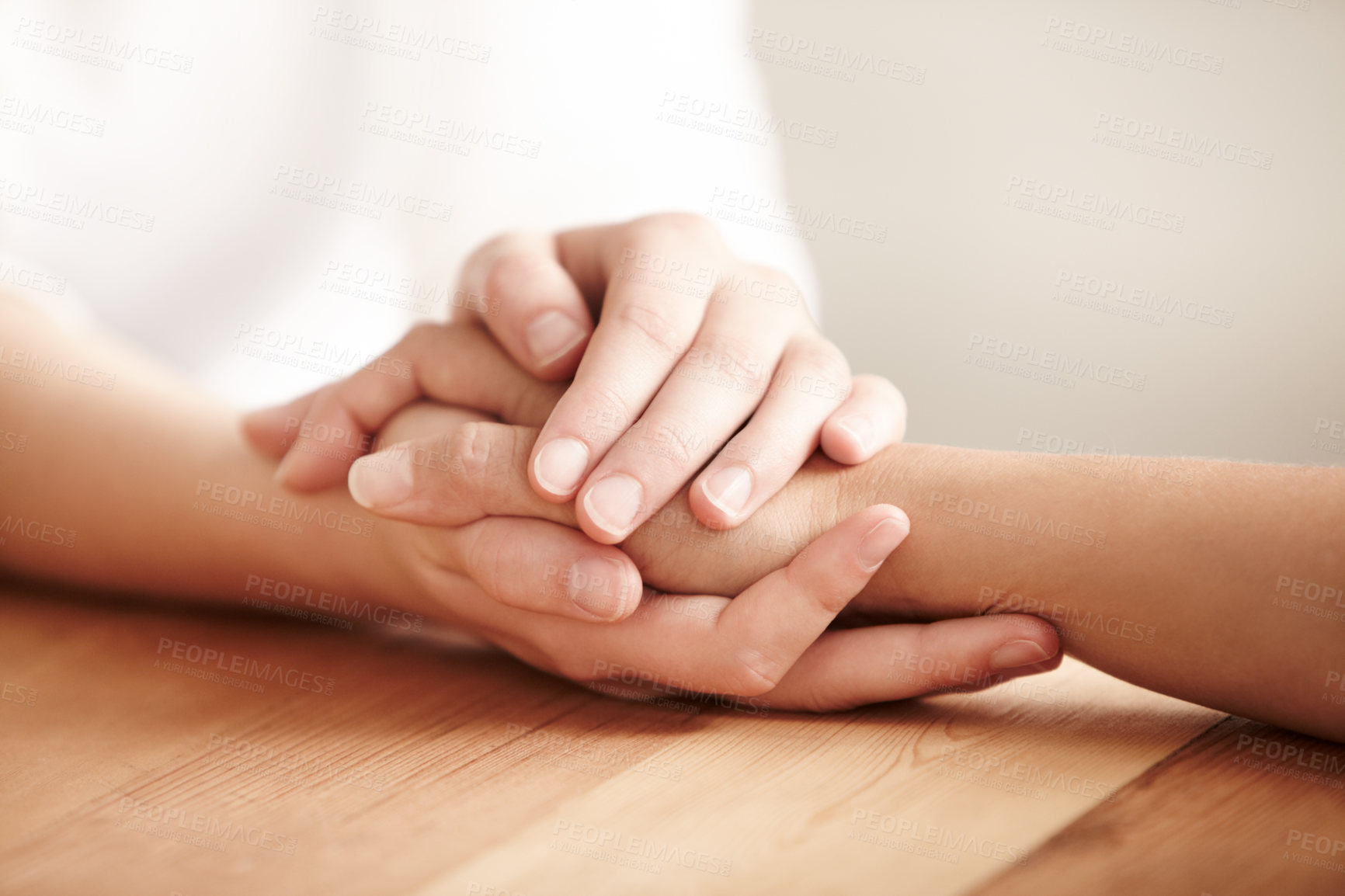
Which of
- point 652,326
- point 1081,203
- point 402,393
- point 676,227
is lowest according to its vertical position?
point 402,393

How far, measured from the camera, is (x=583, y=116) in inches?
76.7

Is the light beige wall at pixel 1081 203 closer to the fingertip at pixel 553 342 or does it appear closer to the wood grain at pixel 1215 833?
the fingertip at pixel 553 342

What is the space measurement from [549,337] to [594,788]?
1.63 ft

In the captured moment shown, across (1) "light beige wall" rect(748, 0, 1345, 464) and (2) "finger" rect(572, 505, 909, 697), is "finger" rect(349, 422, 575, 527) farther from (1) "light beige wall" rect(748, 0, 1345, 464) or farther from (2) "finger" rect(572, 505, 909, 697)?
(1) "light beige wall" rect(748, 0, 1345, 464)

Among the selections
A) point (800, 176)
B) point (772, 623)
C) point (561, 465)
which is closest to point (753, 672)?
point (772, 623)

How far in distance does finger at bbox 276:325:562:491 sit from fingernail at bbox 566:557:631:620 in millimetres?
255

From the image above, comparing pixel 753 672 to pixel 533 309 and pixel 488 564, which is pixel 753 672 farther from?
pixel 533 309

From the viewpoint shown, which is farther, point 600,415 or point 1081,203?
point 1081,203

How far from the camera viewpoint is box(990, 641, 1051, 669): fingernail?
2.49ft

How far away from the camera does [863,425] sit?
92 centimetres

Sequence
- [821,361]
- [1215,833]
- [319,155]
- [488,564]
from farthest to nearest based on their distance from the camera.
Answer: [319,155]
[821,361]
[488,564]
[1215,833]

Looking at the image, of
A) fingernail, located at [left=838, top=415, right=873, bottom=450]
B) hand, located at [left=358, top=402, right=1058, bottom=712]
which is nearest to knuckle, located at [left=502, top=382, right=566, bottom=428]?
hand, located at [left=358, top=402, right=1058, bottom=712]

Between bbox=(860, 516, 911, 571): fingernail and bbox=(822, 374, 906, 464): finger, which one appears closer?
bbox=(860, 516, 911, 571): fingernail

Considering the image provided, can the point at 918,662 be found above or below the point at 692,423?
below
